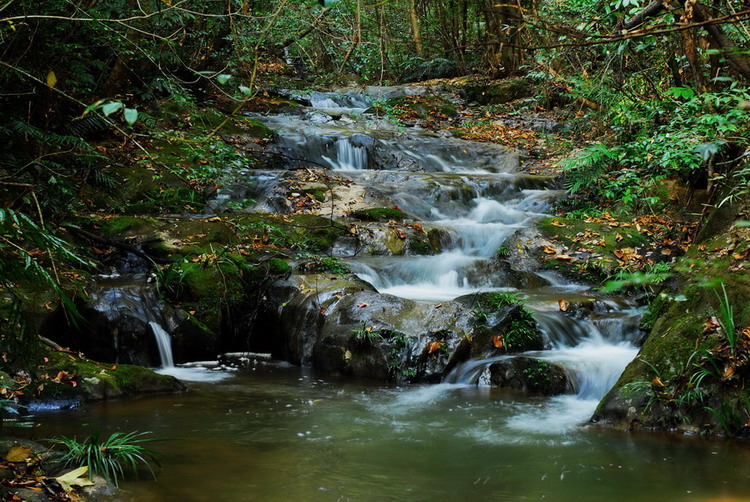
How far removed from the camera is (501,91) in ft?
63.0

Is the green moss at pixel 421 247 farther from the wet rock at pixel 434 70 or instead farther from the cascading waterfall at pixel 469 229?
the wet rock at pixel 434 70

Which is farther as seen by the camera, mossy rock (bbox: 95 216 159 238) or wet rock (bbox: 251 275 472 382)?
mossy rock (bbox: 95 216 159 238)

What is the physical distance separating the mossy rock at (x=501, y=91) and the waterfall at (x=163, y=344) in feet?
46.5

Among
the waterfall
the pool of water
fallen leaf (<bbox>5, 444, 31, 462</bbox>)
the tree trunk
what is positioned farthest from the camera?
the tree trunk

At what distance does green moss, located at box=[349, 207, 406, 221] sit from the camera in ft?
35.4

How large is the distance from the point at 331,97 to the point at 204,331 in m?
13.1

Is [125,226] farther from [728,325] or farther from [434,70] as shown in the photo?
[434,70]

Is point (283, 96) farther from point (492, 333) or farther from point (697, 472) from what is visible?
point (697, 472)

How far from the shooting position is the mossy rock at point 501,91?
19.0m

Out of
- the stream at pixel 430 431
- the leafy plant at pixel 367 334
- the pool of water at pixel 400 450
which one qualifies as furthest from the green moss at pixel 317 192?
the pool of water at pixel 400 450

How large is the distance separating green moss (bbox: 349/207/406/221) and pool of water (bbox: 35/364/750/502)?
4.94 meters

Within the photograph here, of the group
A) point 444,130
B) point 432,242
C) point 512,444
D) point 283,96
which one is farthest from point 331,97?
point 512,444

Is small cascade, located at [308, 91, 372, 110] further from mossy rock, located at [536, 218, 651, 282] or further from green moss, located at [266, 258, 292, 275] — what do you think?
green moss, located at [266, 258, 292, 275]

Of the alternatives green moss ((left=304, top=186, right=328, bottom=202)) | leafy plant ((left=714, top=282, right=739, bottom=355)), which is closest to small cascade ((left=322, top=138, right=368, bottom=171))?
green moss ((left=304, top=186, right=328, bottom=202))
